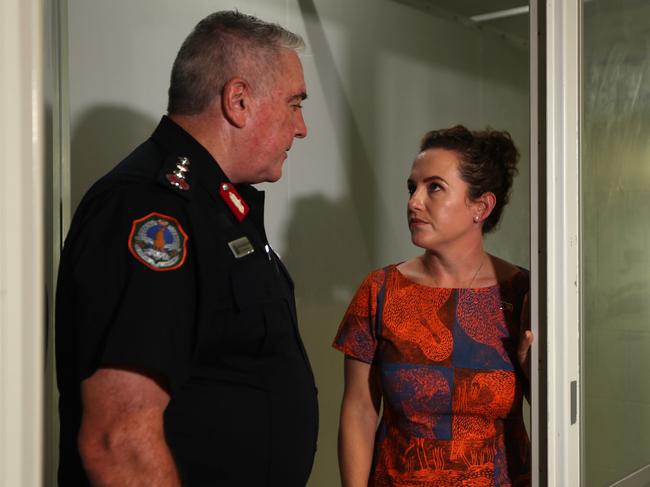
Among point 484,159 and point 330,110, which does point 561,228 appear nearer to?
point 484,159

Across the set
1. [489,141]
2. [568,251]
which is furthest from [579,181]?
[489,141]

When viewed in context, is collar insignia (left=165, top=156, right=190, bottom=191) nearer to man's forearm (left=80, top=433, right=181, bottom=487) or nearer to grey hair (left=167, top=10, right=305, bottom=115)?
grey hair (left=167, top=10, right=305, bottom=115)

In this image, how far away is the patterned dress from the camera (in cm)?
157

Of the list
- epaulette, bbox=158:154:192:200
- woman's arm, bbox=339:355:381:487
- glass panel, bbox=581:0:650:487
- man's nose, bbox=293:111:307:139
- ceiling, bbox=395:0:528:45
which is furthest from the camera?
ceiling, bbox=395:0:528:45

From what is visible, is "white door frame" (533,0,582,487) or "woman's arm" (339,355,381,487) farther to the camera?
"woman's arm" (339,355,381,487)

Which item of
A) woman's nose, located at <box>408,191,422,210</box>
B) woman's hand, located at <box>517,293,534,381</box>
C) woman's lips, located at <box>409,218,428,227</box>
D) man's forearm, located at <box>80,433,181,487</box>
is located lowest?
man's forearm, located at <box>80,433,181,487</box>

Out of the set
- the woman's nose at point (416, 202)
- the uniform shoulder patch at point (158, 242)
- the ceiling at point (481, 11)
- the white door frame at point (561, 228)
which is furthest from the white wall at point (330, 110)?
the white door frame at point (561, 228)

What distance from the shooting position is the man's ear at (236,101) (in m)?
1.22

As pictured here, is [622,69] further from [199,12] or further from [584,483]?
[199,12]

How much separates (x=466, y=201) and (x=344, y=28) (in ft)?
3.72

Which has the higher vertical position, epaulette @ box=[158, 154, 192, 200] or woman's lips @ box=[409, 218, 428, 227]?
epaulette @ box=[158, 154, 192, 200]

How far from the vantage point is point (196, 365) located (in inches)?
44.0
